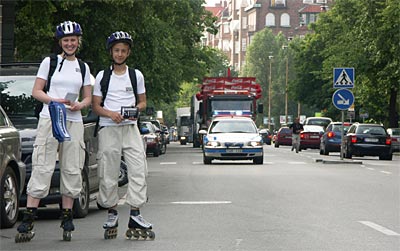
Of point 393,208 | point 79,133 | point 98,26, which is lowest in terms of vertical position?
point 393,208

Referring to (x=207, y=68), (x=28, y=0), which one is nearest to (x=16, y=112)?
(x=28, y=0)

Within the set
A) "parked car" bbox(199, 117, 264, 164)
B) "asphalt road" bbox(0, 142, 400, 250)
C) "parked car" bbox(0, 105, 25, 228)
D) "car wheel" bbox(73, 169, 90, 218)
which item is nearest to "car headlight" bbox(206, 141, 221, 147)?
"parked car" bbox(199, 117, 264, 164)

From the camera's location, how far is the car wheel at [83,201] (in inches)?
535

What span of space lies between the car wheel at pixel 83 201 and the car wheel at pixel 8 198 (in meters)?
1.34

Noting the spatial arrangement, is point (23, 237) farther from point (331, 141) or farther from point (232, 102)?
point (331, 141)

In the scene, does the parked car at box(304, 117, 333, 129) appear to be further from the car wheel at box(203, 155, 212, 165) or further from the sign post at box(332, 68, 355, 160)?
the car wheel at box(203, 155, 212, 165)

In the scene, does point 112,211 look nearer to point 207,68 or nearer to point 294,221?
point 294,221

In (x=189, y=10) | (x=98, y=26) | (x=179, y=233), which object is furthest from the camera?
(x=189, y=10)

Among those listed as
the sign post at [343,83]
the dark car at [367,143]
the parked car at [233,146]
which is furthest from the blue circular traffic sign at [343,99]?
the dark car at [367,143]

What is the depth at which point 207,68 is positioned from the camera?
224ft

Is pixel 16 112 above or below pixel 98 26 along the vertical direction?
below

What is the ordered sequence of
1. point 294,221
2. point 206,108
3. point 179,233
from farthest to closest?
point 206,108
point 294,221
point 179,233

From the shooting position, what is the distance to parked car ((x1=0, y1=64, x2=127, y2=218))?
1332 centimetres

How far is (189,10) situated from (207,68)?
1419 cm
